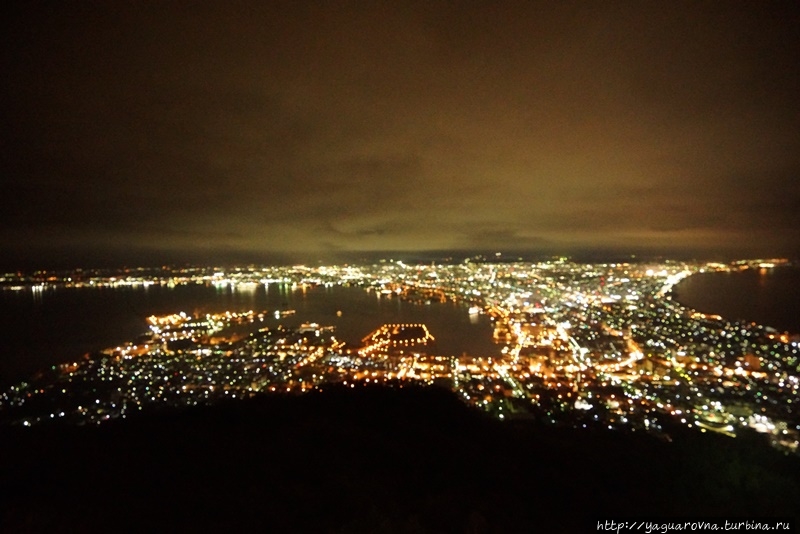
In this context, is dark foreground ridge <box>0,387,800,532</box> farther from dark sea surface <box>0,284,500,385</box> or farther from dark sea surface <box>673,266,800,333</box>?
dark sea surface <box>673,266,800,333</box>

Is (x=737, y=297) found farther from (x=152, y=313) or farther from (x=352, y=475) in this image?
(x=152, y=313)

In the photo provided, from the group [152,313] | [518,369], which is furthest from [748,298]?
[152,313]

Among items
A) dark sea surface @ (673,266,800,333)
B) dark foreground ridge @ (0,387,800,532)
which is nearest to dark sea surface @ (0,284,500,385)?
dark foreground ridge @ (0,387,800,532)

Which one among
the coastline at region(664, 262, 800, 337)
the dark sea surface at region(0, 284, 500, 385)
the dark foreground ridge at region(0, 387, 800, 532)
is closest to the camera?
the dark foreground ridge at region(0, 387, 800, 532)

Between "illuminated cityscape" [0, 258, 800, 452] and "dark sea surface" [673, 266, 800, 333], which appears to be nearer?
"illuminated cityscape" [0, 258, 800, 452]

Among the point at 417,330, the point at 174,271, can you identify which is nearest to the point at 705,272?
the point at 417,330
